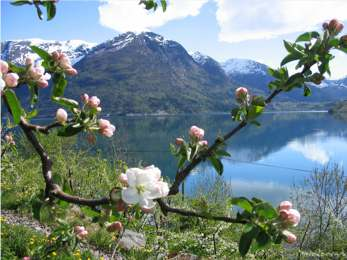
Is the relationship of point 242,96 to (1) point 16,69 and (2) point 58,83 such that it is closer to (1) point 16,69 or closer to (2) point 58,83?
(2) point 58,83

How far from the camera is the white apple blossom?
1.11m

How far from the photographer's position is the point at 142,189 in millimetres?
1138

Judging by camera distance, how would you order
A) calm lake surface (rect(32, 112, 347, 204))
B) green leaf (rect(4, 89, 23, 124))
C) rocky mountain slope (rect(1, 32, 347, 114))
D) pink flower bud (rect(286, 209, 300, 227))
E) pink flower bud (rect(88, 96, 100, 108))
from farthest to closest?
1. rocky mountain slope (rect(1, 32, 347, 114))
2. calm lake surface (rect(32, 112, 347, 204))
3. pink flower bud (rect(88, 96, 100, 108))
4. pink flower bud (rect(286, 209, 300, 227))
5. green leaf (rect(4, 89, 23, 124))

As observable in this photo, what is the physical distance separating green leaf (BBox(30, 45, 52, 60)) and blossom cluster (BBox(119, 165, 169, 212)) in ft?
1.55

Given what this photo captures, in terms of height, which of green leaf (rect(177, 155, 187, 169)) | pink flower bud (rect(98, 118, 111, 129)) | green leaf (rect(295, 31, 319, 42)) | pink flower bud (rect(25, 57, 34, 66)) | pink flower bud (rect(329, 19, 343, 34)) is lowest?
green leaf (rect(177, 155, 187, 169))

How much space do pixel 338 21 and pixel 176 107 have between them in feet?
452

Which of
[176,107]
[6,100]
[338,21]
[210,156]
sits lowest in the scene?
[176,107]

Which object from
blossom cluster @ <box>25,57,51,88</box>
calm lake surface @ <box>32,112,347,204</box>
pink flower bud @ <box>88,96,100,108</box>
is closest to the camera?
blossom cluster @ <box>25,57,51,88</box>

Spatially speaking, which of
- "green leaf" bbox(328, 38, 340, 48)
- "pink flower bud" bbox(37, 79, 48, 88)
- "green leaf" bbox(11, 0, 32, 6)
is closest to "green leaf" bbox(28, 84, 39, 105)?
"pink flower bud" bbox(37, 79, 48, 88)

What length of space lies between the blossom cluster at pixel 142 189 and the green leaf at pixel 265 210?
0.25 meters

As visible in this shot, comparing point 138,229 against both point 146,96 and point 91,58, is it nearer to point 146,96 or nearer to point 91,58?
point 146,96

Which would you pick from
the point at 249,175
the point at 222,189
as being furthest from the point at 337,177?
the point at 249,175

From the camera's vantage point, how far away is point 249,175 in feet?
90.2

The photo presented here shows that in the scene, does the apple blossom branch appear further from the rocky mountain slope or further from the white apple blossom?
the rocky mountain slope
